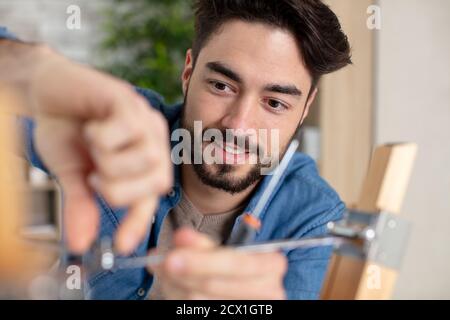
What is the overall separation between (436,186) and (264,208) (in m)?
0.93

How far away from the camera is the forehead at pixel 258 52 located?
28.7 inches

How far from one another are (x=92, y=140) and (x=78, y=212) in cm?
5

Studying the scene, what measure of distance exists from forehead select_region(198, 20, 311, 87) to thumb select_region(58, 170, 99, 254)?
40cm

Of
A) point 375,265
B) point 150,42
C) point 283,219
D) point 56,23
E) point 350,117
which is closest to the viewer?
point 375,265

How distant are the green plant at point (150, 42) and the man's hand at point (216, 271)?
4.80 feet

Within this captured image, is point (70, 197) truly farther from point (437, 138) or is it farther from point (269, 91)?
point (437, 138)

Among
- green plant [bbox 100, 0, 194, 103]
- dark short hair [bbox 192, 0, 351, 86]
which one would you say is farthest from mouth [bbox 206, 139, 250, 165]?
green plant [bbox 100, 0, 194, 103]

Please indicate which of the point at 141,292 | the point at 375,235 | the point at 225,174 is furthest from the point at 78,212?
the point at 225,174

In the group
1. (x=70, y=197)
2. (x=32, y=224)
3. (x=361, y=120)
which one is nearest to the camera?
(x=70, y=197)

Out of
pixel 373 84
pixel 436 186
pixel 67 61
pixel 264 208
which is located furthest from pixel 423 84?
pixel 67 61

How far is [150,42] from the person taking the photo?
195 centimetres

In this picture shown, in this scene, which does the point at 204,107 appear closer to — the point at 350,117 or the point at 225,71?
the point at 225,71

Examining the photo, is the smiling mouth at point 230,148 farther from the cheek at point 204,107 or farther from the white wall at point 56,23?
the white wall at point 56,23
